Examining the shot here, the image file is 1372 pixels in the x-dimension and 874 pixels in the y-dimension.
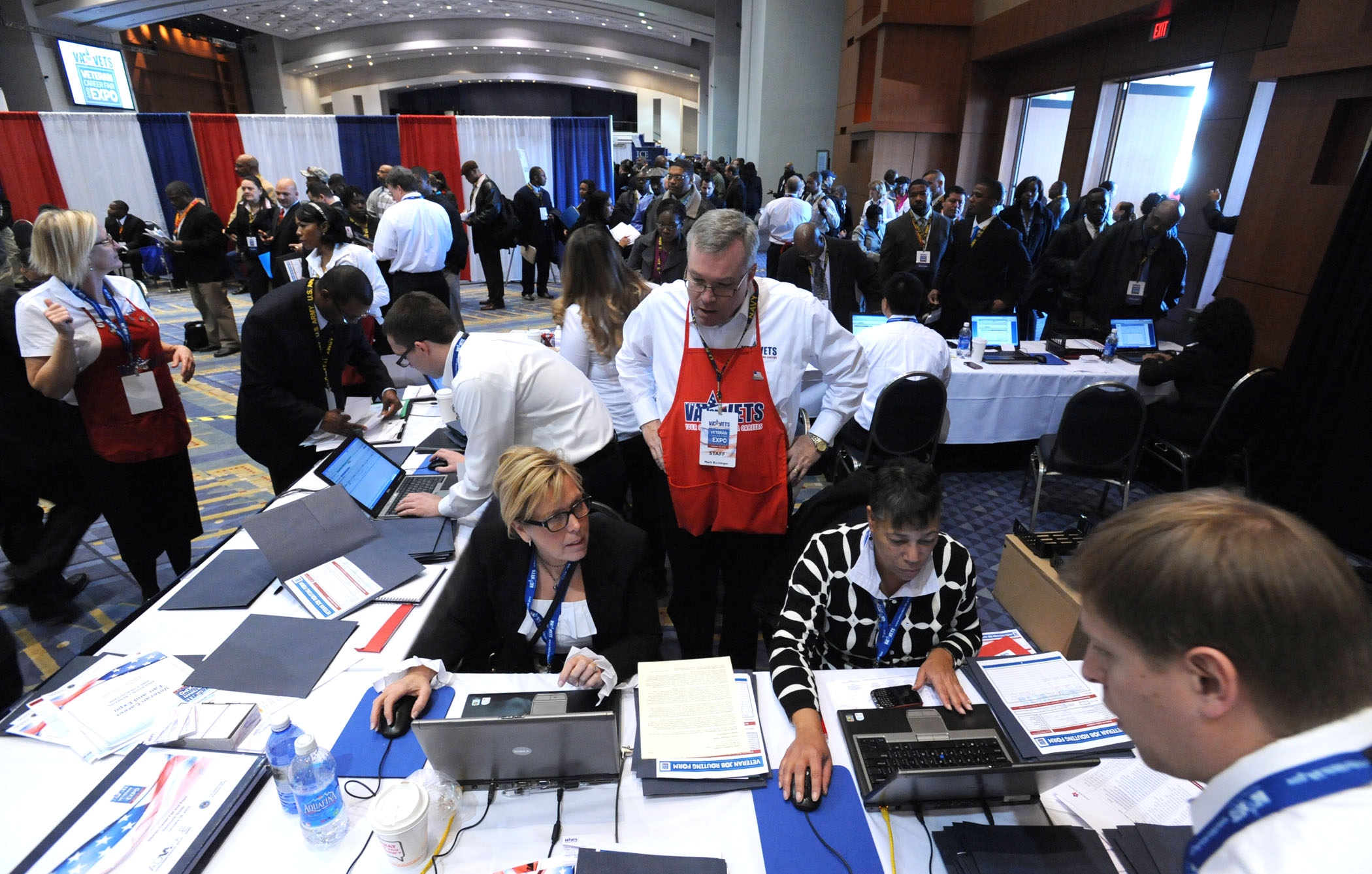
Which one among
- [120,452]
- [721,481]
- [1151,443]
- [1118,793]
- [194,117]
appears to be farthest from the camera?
[194,117]

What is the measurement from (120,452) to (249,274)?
17.0 feet

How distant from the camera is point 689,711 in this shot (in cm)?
144

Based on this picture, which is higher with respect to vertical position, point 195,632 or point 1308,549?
point 1308,549

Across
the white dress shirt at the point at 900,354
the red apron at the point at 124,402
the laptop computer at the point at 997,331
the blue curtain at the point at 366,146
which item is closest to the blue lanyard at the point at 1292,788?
the white dress shirt at the point at 900,354

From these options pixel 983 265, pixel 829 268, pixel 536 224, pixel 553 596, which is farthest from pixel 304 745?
pixel 536 224

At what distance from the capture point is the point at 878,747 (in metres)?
1.36

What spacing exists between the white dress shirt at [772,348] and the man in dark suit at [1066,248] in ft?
14.3

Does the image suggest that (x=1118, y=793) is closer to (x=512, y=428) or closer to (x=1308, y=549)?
(x=1308, y=549)

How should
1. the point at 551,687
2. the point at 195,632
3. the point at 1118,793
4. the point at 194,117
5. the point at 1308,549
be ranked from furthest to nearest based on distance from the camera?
the point at 194,117 → the point at 195,632 → the point at 551,687 → the point at 1118,793 → the point at 1308,549

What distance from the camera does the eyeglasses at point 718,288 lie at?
1820 mm

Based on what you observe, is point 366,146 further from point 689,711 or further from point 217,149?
point 689,711

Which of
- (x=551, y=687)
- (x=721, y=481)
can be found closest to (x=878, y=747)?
(x=551, y=687)

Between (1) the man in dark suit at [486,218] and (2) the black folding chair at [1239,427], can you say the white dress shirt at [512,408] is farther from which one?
(1) the man in dark suit at [486,218]

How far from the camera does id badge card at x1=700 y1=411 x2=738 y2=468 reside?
195 cm
